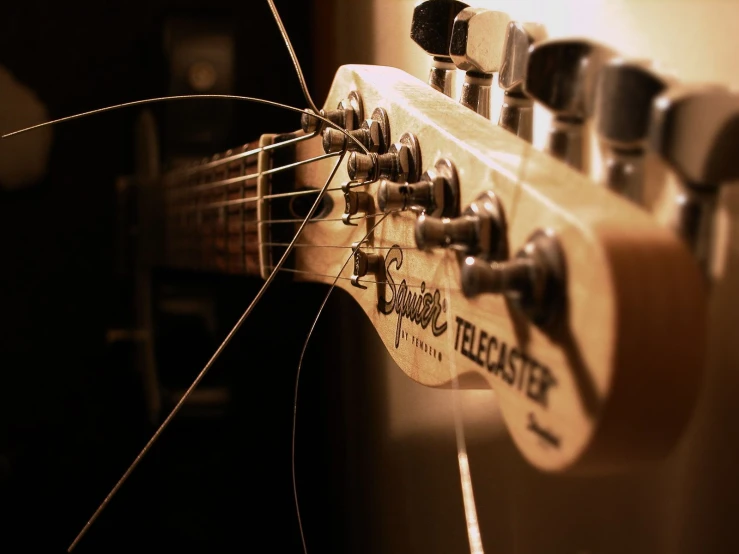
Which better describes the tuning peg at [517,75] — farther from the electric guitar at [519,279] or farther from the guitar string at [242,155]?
the guitar string at [242,155]

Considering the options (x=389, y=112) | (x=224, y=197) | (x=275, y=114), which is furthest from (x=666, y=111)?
(x=275, y=114)

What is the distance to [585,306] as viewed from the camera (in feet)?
0.85

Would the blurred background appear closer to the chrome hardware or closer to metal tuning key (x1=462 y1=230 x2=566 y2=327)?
the chrome hardware

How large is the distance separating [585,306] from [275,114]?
3.61 ft

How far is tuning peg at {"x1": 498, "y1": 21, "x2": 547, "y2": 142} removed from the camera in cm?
37

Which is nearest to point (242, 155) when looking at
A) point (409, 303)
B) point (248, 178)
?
point (248, 178)

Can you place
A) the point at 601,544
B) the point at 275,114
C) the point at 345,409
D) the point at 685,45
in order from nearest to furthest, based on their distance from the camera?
the point at 685,45, the point at 601,544, the point at 345,409, the point at 275,114

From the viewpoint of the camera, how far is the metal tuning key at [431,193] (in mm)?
366

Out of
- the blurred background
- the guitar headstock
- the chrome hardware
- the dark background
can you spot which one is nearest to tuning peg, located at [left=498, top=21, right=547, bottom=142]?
the guitar headstock

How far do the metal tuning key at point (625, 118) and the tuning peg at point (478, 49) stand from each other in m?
0.16

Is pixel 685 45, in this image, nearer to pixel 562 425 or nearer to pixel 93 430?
pixel 562 425

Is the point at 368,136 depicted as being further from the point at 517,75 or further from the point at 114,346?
the point at 114,346

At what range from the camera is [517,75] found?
0.38m

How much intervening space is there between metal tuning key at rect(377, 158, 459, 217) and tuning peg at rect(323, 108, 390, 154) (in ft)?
0.25
